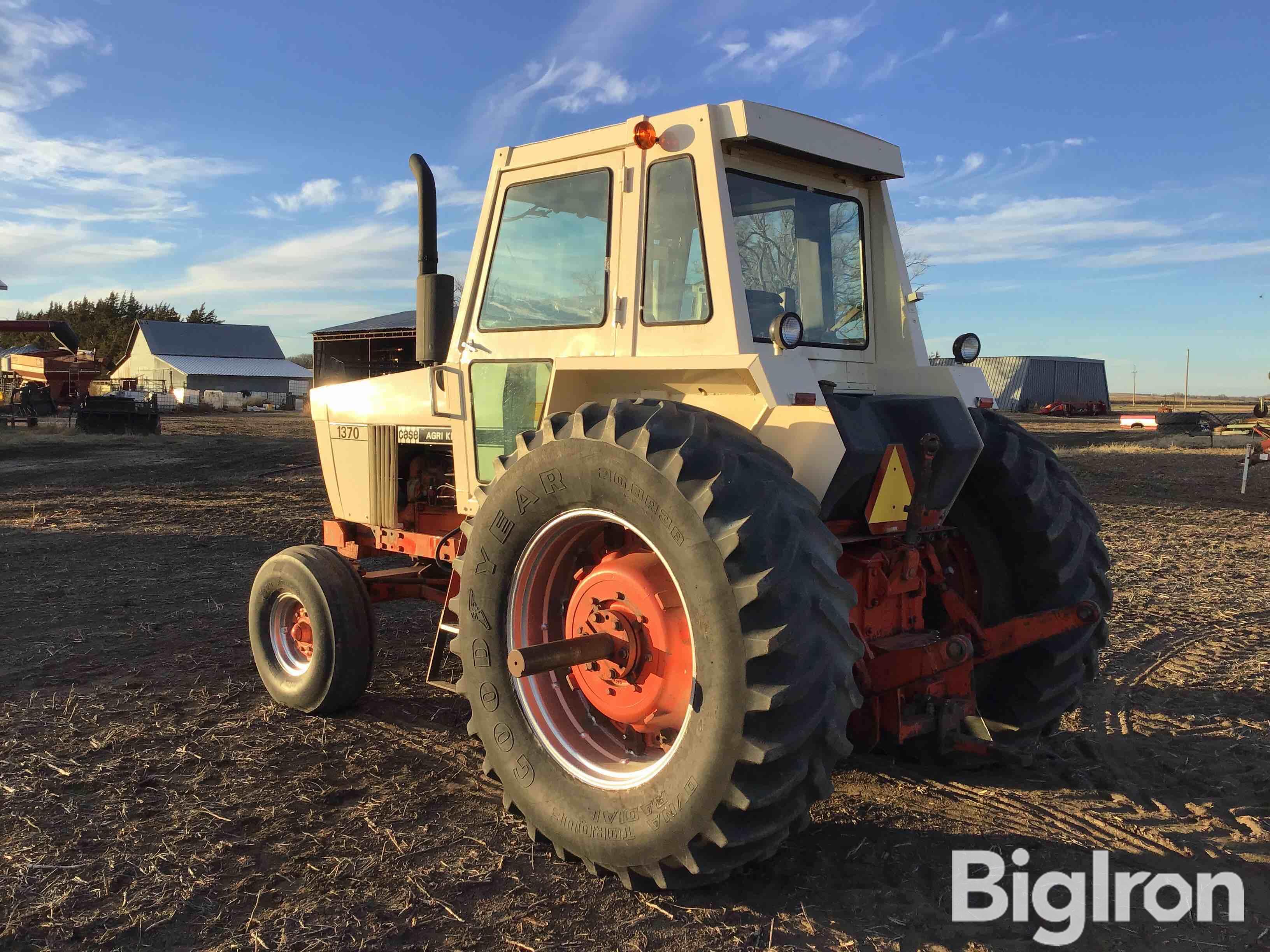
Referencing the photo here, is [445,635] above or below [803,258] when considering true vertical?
below

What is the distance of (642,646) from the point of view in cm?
352

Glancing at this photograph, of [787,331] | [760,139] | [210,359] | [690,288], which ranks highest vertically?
[210,359]

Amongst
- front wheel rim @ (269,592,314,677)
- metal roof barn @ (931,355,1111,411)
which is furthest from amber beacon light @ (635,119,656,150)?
metal roof barn @ (931,355,1111,411)


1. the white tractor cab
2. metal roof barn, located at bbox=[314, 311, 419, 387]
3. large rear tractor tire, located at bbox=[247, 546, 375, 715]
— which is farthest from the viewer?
metal roof barn, located at bbox=[314, 311, 419, 387]

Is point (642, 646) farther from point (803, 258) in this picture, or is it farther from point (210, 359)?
point (210, 359)

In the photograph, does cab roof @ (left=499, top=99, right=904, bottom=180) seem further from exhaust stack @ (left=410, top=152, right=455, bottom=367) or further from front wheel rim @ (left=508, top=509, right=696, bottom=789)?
front wheel rim @ (left=508, top=509, right=696, bottom=789)

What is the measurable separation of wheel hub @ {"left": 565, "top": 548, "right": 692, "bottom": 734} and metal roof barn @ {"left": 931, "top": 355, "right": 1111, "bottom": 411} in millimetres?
53201

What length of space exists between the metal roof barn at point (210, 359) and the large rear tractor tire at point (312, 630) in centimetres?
5980

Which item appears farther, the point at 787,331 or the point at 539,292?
the point at 539,292

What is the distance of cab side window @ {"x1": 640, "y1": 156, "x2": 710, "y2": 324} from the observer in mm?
3750

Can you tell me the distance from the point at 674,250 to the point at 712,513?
53.3 inches

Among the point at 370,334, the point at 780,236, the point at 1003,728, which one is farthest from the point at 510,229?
the point at 1003,728

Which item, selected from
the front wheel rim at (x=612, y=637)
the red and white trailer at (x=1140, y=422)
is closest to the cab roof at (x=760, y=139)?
the front wheel rim at (x=612, y=637)

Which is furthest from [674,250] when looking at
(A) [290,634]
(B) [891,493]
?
(A) [290,634]
